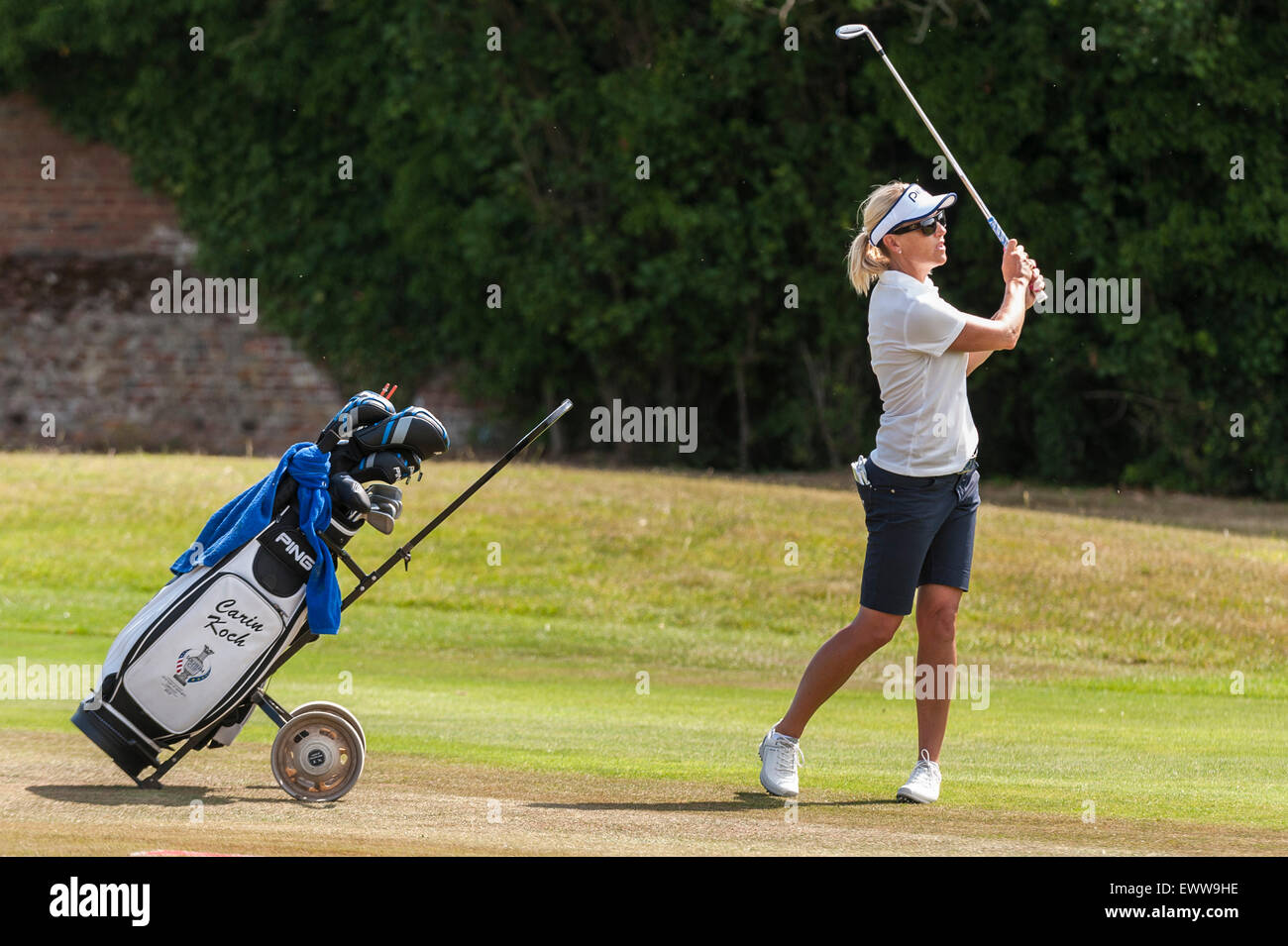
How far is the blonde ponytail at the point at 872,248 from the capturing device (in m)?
6.10

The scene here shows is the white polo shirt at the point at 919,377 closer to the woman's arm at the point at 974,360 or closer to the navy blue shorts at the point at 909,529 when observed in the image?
the navy blue shorts at the point at 909,529

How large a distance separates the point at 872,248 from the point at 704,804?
79.1 inches

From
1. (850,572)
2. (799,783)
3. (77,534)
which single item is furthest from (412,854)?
(77,534)

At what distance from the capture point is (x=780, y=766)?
6117mm

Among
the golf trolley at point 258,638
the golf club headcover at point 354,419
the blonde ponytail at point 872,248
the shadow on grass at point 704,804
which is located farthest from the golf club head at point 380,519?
the blonde ponytail at point 872,248

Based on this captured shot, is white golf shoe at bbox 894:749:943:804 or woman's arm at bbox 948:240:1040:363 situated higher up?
woman's arm at bbox 948:240:1040:363

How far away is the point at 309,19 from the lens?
939 inches

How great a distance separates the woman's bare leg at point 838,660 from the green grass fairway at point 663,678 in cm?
30

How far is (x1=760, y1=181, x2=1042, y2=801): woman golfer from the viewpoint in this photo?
588 centimetres
